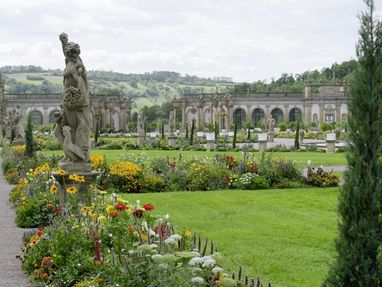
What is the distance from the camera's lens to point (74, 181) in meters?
10.3

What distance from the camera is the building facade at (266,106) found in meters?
68.5

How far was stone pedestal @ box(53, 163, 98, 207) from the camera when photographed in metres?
10.2

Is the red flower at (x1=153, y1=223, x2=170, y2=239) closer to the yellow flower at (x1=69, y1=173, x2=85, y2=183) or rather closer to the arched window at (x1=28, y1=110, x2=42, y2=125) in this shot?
the yellow flower at (x1=69, y1=173, x2=85, y2=183)

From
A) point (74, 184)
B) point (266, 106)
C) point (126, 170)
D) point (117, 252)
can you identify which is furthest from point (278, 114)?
point (117, 252)

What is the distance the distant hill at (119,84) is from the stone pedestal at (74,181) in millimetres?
101435

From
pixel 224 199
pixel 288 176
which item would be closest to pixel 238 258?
pixel 224 199

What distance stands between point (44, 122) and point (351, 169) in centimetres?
6967

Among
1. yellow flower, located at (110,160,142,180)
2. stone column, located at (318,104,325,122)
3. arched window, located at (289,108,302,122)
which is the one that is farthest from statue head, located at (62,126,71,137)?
arched window, located at (289,108,302,122)

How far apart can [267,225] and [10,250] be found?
4497 mm

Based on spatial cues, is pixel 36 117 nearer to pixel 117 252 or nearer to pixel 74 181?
pixel 74 181

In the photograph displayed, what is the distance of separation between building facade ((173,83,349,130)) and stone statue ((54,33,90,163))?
56.3 metres

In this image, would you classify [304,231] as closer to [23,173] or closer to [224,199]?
[224,199]

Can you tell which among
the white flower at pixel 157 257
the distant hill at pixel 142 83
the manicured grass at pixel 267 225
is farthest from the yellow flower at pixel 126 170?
the distant hill at pixel 142 83

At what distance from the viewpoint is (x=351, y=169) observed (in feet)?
11.9
